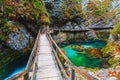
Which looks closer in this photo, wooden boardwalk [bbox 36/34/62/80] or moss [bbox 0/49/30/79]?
wooden boardwalk [bbox 36/34/62/80]

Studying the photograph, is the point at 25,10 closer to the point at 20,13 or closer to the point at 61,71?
the point at 20,13

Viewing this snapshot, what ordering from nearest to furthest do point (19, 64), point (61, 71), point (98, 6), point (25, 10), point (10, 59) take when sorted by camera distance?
point (61, 71), point (19, 64), point (10, 59), point (25, 10), point (98, 6)

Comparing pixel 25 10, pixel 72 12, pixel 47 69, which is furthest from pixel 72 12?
pixel 47 69

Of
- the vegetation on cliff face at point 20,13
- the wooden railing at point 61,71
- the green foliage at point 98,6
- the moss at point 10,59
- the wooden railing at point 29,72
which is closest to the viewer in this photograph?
the wooden railing at point 29,72

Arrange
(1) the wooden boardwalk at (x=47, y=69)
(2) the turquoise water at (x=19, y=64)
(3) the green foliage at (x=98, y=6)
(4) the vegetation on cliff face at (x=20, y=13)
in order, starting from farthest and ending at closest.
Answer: (3) the green foliage at (x=98, y=6)
(4) the vegetation on cliff face at (x=20, y=13)
(2) the turquoise water at (x=19, y=64)
(1) the wooden boardwalk at (x=47, y=69)

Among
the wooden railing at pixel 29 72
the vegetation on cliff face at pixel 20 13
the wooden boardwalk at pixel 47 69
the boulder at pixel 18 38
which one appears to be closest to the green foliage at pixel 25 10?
the vegetation on cliff face at pixel 20 13

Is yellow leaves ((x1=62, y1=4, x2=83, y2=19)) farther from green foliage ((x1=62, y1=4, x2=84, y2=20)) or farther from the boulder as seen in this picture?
the boulder

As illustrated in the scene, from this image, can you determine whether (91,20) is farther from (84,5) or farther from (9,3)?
(9,3)

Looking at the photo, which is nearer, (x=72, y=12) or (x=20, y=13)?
(x=20, y=13)

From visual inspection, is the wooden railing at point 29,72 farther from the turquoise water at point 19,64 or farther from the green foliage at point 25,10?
the green foliage at point 25,10

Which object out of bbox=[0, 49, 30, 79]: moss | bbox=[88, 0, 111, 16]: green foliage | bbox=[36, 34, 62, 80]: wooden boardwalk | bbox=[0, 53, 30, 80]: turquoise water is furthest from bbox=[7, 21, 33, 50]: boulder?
bbox=[88, 0, 111, 16]: green foliage

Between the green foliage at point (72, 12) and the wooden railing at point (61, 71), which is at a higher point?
the green foliage at point (72, 12)

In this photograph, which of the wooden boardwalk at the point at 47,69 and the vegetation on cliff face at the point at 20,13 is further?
the vegetation on cliff face at the point at 20,13

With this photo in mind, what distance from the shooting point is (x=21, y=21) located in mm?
21062
